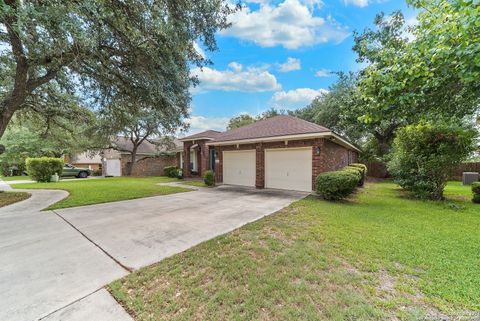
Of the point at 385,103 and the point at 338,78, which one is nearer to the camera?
the point at 385,103

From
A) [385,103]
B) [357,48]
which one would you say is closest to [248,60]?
[357,48]

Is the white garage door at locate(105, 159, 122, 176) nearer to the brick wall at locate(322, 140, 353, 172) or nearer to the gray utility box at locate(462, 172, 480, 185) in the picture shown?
the brick wall at locate(322, 140, 353, 172)

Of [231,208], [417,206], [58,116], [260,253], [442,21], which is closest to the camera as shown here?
[442,21]

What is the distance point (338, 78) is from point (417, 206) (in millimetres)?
16116

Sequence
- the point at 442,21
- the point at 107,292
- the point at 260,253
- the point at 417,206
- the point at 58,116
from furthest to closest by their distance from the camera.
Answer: the point at 58,116 → the point at 417,206 → the point at 260,253 → the point at 442,21 → the point at 107,292

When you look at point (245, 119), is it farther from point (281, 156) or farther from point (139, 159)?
point (281, 156)

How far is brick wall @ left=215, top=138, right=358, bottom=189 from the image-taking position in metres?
8.87

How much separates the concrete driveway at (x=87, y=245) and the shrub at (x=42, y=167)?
30.4 feet

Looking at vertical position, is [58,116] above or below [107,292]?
above

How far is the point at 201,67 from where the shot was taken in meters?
7.48

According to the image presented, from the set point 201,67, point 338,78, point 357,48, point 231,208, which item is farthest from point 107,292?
point 338,78

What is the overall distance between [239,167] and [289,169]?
10.2ft

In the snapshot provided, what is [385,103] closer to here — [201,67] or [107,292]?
[107,292]

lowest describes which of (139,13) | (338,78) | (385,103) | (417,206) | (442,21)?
(417,206)
